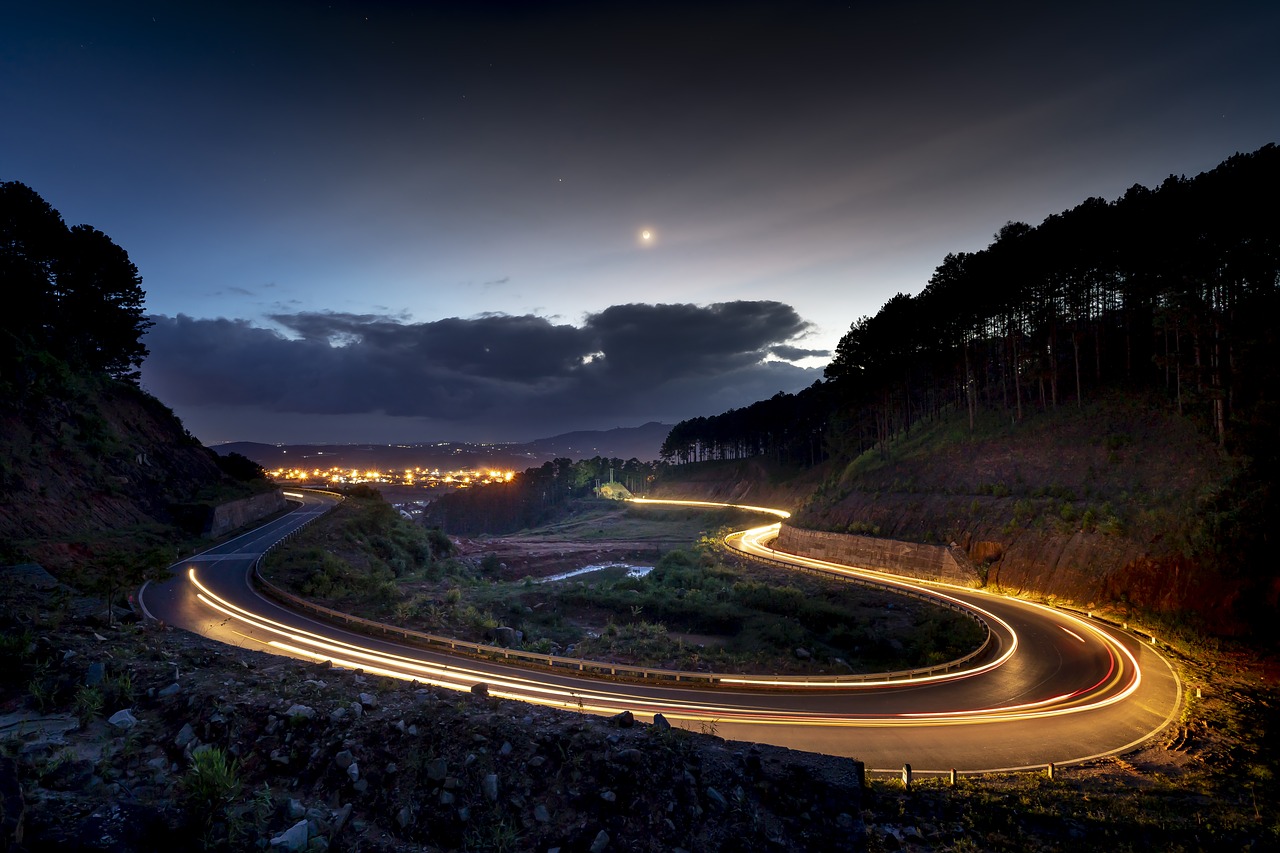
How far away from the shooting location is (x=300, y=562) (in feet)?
114

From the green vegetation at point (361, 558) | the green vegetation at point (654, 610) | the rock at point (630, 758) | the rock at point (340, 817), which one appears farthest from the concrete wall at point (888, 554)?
the rock at point (340, 817)

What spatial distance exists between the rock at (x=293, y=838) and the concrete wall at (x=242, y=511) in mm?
46318

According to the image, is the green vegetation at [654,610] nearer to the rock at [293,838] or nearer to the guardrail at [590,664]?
the guardrail at [590,664]

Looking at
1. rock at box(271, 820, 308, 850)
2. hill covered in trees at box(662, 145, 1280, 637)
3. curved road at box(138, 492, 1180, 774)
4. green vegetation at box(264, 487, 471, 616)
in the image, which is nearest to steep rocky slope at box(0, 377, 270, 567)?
curved road at box(138, 492, 1180, 774)

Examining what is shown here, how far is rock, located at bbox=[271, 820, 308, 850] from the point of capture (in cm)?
673

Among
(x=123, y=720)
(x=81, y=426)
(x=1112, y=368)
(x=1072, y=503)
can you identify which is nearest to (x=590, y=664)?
(x=123, y=720)

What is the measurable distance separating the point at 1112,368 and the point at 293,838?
2359 inches

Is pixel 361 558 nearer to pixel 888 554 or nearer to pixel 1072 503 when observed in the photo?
pixel 888 554

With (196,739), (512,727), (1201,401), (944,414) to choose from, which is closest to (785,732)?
(512,727)

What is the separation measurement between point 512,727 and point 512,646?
16.1m

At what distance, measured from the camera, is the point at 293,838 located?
22.3ft

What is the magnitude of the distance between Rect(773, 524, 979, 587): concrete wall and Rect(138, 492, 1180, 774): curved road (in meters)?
11.5

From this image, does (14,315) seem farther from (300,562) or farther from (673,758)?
(673,758)

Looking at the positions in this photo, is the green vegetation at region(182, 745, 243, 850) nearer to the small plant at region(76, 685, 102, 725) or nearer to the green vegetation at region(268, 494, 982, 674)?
the small plant at region(76, 685, 102, 725)
